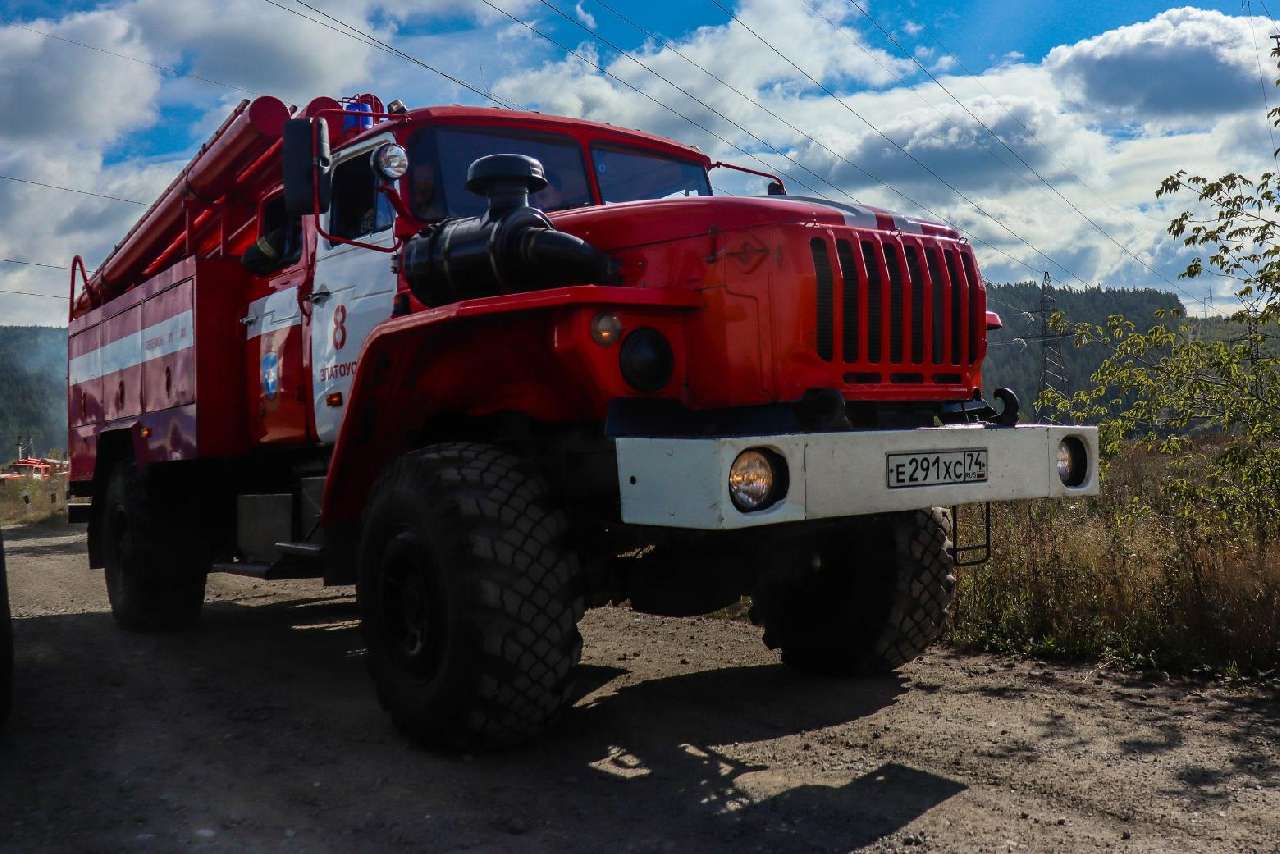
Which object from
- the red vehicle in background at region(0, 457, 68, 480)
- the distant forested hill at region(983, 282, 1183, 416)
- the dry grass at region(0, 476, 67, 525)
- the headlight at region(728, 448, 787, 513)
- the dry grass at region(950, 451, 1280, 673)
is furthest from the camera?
the distant forested hill at region(983, 282, 1183, 416)

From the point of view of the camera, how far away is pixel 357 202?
532 cm

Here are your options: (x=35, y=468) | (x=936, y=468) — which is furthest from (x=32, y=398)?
(x=936, y=468)

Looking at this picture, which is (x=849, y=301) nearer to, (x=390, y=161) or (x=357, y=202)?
(x=390, y=161)

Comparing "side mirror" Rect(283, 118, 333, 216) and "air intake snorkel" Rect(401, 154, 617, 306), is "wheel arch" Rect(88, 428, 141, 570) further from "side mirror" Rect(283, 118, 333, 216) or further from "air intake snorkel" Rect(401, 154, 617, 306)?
"air intake snorkel" Rect(401, 154, 617, 306)

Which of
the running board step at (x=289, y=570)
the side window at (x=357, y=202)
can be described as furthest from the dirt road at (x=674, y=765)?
the side window at (x=357, y=202)

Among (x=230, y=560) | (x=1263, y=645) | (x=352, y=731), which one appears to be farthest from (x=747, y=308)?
(x=230, y=560)

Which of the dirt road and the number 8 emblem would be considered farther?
the number 8 emblem

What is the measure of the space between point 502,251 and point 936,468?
66.9 inches

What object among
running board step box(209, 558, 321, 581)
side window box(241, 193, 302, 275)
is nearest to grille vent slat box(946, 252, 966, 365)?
running board step box(209, 558, 321, 581)

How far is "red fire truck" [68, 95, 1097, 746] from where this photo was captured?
146 inches

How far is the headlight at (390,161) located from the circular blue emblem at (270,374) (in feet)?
6.05

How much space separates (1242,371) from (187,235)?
22.5ft

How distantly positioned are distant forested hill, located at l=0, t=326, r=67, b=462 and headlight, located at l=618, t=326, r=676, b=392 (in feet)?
404

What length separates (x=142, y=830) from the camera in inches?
131
